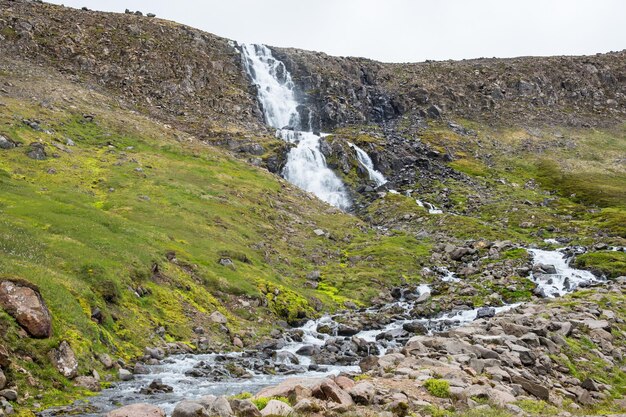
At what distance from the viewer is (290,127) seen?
11469 centimetres

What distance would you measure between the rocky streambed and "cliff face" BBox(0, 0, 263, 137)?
6705 cm

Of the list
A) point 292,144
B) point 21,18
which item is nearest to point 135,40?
point 21,18

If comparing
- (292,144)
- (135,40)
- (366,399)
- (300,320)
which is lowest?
(300,320)

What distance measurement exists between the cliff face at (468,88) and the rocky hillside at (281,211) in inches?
26.6

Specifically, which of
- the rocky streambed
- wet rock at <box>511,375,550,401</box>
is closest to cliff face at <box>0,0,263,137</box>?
the rocky streambed

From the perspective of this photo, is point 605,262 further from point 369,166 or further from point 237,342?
point 369,166

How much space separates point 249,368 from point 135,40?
105 metres

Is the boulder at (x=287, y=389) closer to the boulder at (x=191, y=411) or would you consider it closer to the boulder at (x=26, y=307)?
the boulder at (x=191, y=411)

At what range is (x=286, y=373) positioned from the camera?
2670 cm

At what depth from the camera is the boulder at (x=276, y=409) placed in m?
14.1

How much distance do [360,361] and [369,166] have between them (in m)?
73.5

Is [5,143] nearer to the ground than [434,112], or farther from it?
nearer to the ground

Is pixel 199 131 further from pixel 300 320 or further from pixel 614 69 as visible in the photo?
pixel 614 69

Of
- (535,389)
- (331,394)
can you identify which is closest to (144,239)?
(331,394)
